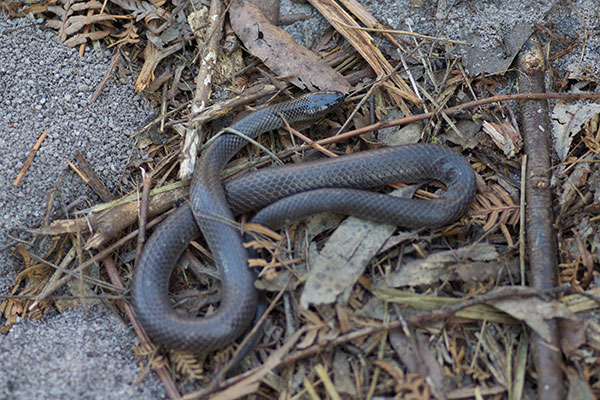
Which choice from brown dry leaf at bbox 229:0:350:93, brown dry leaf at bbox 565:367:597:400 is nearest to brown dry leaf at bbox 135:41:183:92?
brown dry leaf at bbox 229:0:350:93

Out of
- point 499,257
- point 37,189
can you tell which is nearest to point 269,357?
point 499,257

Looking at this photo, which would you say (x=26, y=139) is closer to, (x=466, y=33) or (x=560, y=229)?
(x=466, y=33)

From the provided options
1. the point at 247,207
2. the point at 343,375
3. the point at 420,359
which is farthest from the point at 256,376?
the point at 247,207

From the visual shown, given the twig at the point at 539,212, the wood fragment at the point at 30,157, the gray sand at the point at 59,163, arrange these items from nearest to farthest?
the twig at the point at 539,212 → the gray sand at the point at 59,163 → the wood fragment at the point at 30,157

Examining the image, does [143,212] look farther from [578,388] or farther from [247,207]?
[578,388]

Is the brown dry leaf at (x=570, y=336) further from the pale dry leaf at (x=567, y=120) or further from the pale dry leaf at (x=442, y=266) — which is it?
the pale dry leaf at (x=567, y=120)

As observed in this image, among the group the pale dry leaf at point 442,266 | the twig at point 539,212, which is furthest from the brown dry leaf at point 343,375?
the twig at point 539,212
